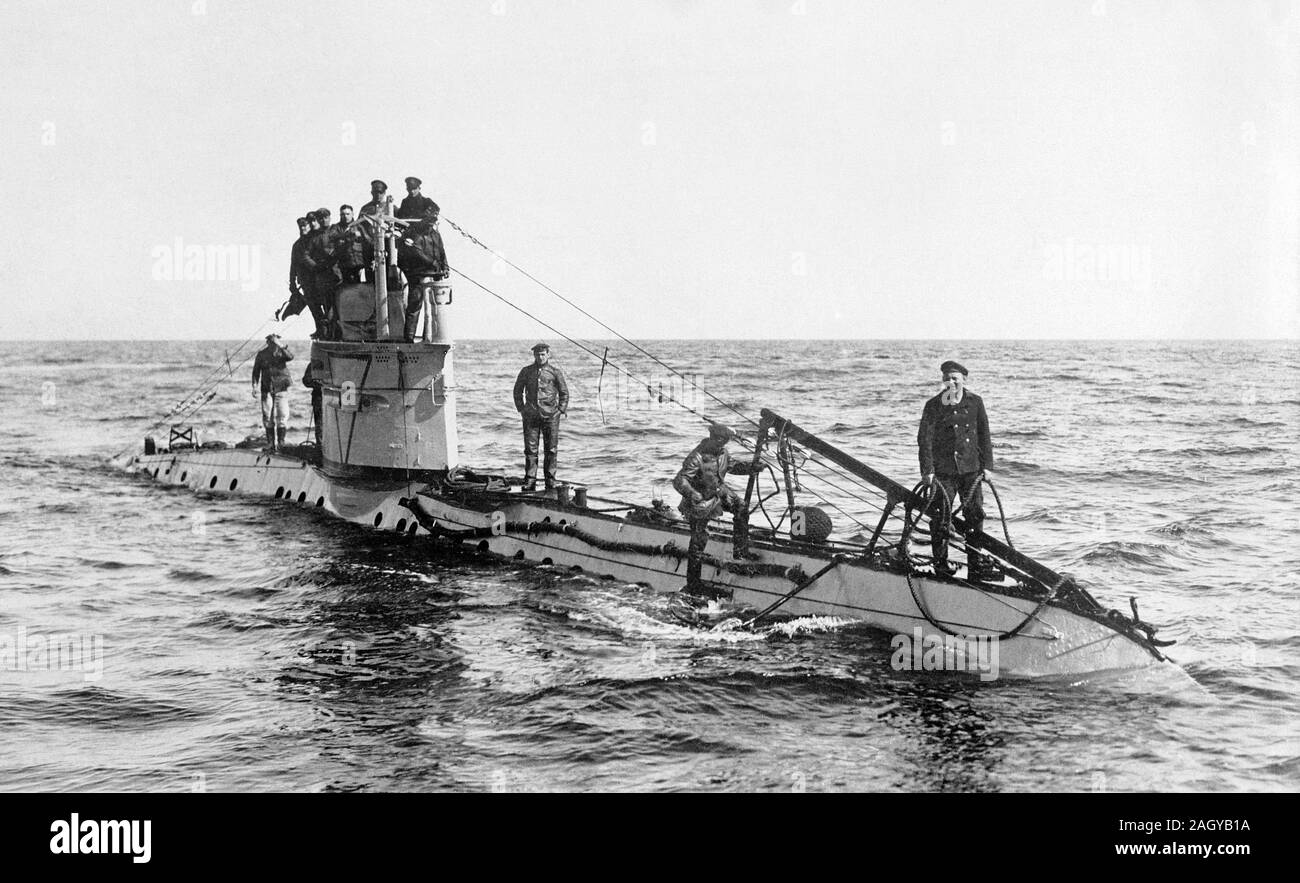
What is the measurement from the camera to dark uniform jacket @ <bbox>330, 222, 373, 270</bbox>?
20.5m

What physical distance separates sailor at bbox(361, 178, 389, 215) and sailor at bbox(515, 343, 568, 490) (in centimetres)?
402

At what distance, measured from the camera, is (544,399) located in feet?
63.5

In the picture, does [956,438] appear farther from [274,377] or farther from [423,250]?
[274,377]

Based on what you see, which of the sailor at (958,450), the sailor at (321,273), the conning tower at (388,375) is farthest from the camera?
the sailor at (321,273)

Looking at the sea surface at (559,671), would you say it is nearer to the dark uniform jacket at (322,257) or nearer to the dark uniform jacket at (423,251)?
the dark uniform jacket at (322,257)

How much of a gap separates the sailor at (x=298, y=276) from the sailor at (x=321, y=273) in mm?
170

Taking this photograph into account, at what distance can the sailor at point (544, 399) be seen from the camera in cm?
1933

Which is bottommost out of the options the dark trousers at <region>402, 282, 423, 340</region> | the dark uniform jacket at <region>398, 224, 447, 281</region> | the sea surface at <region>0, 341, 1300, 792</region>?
the sea surface at <region>0, 341, 1300, 792</region>

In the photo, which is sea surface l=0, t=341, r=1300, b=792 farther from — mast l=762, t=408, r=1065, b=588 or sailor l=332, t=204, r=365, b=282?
sailor l=332, t=204, r=365, b=282

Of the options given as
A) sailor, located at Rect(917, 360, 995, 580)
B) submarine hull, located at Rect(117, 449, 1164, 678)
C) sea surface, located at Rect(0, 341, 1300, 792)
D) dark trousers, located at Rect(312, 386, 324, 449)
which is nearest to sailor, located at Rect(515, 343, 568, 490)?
submarine hull, located at Rect(117, 449, 1164, 678)

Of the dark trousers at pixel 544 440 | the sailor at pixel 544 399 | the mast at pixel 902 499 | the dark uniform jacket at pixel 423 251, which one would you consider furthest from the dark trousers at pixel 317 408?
the mast at pixel 902 499

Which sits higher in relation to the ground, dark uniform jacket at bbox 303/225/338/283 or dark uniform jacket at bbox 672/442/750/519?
dark uniform jacket at bbox 303/225/338/283
